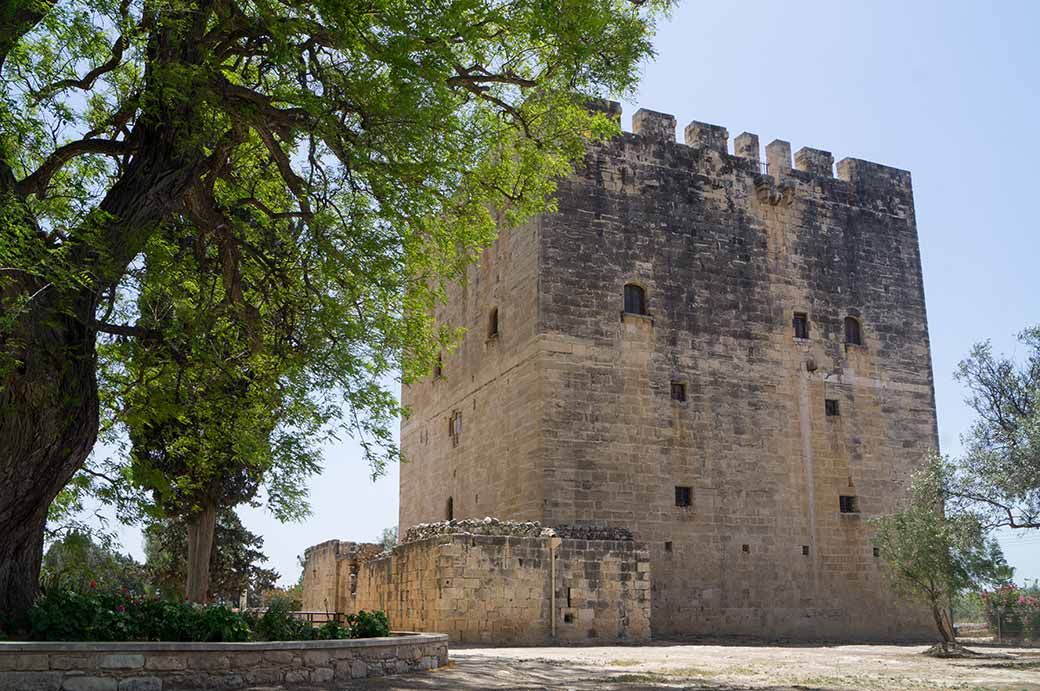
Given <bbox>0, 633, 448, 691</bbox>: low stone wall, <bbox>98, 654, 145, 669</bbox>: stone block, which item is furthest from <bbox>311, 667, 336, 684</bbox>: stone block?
<bbox>98, 654, 145, 669</bbox>: stone block

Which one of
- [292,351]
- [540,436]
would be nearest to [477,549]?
[540,436]

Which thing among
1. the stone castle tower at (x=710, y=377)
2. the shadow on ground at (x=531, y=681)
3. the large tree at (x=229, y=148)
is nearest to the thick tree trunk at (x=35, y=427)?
the large tree at (x=229, y=148)

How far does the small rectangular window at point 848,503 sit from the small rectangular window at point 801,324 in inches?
145

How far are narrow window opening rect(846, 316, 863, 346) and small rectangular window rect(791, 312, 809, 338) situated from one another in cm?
120

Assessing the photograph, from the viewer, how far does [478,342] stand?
22.5 m

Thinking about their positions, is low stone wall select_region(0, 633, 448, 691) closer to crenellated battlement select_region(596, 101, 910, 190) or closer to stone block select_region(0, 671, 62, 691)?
stone block select_region(0, 671, 62, 691)

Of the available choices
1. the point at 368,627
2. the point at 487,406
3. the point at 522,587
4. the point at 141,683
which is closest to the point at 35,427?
the point at 141,683

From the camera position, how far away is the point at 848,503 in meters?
21.5

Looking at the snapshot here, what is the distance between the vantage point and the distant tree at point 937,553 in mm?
15547

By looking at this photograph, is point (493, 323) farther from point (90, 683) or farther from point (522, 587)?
point (90, 683)

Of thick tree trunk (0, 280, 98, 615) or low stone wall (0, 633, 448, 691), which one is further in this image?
thick tree trunk (0, 280, 98, 615)

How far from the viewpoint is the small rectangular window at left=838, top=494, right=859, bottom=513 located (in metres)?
21.5

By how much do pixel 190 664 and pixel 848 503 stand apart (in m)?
16.7

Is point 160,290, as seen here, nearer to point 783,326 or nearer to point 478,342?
point 478,342
